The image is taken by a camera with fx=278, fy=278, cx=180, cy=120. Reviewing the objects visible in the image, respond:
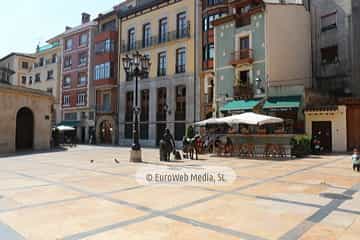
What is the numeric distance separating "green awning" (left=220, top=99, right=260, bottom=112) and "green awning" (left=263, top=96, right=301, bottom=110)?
0.97 meters

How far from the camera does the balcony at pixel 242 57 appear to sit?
21.5 m

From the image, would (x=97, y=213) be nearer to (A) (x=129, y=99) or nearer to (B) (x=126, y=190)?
Result: (B) (x=126, y=190)

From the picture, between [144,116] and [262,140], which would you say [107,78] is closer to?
[144,116]

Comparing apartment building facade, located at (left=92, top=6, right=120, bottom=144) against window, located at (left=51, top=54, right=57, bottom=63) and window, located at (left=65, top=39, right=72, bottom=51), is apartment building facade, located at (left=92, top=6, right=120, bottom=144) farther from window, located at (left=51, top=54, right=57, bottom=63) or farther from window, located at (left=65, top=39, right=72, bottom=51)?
window, located at (left=51, top=54, right=57, bottom=63)

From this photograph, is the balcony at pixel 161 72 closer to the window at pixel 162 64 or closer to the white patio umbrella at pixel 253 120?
the window at pixel 162 64

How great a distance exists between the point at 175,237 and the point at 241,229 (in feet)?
3.35

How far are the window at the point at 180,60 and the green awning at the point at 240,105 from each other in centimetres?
828

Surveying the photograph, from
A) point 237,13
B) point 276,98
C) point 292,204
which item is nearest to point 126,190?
point 292,204

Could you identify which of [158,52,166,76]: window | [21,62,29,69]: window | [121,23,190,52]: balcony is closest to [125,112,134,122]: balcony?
[158,52,166,76]: window

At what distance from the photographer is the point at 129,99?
32.4m

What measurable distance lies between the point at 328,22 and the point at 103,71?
24.5 metres

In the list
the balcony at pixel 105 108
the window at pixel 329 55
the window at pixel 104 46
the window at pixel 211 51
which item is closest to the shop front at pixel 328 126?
the window at pixel 329 55

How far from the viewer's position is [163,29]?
3048cm

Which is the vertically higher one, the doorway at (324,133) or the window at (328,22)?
the window at (328,22)
